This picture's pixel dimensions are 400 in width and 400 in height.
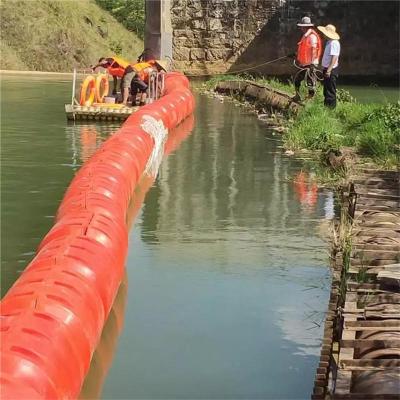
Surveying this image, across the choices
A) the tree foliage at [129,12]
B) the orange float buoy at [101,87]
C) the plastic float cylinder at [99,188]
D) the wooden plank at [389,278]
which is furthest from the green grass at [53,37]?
the wooden plank at [389,278]

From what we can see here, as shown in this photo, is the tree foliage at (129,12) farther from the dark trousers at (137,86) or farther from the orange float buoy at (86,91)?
the orange float buoy at (86,91)

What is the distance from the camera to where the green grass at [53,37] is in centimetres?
3136

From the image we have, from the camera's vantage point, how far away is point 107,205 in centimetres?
584

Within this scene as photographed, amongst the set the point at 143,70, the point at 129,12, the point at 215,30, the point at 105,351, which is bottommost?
the point at 105,351

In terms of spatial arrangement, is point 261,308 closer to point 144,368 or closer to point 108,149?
point 144,368

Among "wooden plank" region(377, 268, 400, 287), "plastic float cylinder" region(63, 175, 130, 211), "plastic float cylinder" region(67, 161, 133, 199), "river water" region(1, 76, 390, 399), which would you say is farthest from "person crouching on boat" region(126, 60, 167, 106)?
"wooden plank" region(377, 268, 400, 287)

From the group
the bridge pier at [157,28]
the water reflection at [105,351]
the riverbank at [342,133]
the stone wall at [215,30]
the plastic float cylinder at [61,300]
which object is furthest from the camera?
the stone wall at [215,30]

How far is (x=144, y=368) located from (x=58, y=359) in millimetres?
789

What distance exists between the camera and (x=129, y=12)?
1454 inches

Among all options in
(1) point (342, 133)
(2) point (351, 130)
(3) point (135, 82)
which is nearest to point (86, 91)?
(3) point (135, 82)

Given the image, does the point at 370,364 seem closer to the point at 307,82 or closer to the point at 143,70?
the point at 143,70

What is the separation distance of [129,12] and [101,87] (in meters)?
23.4

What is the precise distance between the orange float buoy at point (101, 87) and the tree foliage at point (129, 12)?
22447 mm

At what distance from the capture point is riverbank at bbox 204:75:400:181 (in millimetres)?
9633
